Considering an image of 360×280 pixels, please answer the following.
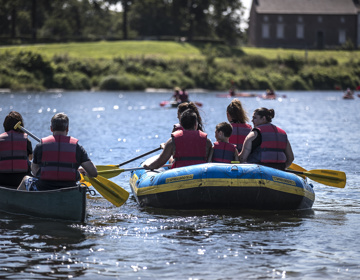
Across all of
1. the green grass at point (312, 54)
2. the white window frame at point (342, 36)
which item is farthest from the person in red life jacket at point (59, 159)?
the white window frame at point (342, 36)

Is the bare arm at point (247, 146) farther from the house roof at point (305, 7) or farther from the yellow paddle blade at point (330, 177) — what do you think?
the house roof at point (305, 7)

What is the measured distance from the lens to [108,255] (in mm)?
8391

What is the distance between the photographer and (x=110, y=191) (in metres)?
10.9

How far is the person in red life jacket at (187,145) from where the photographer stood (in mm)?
10781

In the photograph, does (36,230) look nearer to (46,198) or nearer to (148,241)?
(46,198)

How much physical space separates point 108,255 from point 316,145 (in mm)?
15222

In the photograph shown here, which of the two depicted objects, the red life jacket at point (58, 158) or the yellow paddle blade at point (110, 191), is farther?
the yellow paddle blade at point (110, 191)

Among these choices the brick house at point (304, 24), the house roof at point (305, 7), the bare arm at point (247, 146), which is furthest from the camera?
the house roof at point (305, 7)

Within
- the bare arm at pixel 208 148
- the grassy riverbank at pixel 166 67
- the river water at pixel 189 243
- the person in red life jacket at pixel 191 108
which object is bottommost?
the river water at pixel 189 243

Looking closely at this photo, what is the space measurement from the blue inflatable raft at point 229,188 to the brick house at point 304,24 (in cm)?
8934

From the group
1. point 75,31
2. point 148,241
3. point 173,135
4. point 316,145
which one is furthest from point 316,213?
point 75,31

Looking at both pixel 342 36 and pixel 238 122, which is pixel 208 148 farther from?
pixel 342 36

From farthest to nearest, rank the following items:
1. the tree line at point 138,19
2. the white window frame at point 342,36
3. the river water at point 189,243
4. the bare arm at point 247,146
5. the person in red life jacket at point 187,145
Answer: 1. the white window frame at point 342,36
2. the tree line at point 138,19
3. the bare arm at point 247,146
4. the person in red life jacket at point 187,145
5. the river water at point 189,243

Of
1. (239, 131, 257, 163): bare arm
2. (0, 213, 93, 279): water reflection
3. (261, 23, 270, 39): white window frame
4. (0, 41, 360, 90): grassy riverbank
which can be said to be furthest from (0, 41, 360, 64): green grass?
(0, 213, 93, 279): water reflection
